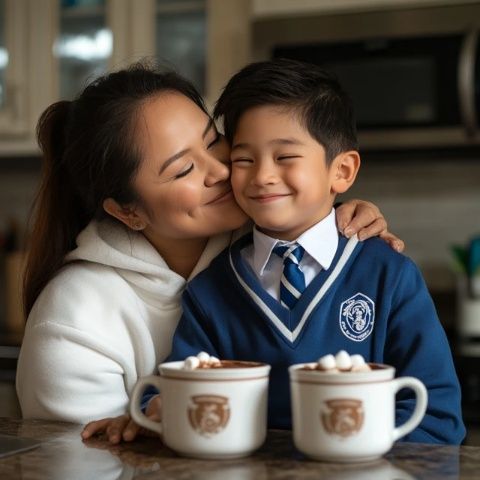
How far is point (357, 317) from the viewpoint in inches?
44.7

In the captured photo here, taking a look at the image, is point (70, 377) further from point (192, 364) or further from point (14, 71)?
point (14, 71)

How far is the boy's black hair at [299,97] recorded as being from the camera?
1.21 meters

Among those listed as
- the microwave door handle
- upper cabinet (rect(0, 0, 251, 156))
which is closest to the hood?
the microwave door handle

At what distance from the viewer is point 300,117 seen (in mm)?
1203

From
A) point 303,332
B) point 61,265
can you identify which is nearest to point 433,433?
point 303,332

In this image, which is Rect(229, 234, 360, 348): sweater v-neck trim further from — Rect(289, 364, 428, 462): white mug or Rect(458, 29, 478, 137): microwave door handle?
Rect(458, 29, 478, 137): microwave door handle

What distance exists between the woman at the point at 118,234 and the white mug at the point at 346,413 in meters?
0.43

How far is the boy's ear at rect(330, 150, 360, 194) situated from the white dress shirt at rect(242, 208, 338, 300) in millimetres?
46

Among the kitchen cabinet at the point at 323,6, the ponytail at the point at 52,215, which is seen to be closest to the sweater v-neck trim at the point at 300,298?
the ponytail at the point at 52,215

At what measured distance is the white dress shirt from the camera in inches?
46.4

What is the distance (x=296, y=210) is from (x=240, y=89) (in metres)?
0.19

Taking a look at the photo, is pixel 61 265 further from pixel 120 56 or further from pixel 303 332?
pixel 120 56

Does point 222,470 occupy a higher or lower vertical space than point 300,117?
lower

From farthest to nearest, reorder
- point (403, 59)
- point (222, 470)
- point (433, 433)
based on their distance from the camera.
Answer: point (403, 59)
point (433, 433)
point (222, 470)
